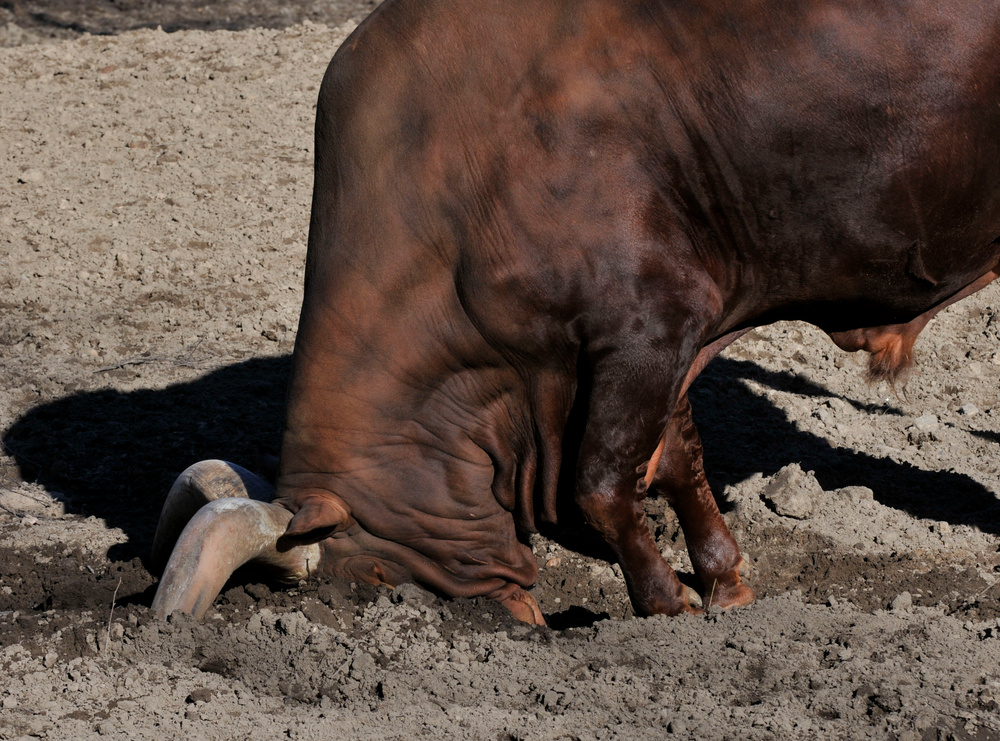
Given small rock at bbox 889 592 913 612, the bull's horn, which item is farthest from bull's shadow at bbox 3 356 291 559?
small rock at bbox 889 592 913 612

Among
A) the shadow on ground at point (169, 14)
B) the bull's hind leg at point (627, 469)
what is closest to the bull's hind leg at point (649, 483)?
the bull's hind leg at point (627, 469)

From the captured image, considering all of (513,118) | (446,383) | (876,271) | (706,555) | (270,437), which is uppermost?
(513,118)

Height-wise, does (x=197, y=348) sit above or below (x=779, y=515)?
below

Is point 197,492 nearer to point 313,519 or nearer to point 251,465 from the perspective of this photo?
point 313,519

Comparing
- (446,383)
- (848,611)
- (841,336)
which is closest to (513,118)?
(446,383)

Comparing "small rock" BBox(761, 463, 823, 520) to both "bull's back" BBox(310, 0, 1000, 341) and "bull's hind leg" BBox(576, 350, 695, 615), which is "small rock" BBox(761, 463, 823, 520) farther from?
"bull's back" BBox(310, 0, 1000, 341)

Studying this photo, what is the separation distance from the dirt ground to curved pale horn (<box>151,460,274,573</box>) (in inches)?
11.6

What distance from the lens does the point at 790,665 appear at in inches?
158

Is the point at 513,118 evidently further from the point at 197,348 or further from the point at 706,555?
the point at 197,348

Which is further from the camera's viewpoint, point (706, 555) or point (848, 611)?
point (706, 555)

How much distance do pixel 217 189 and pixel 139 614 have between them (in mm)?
5366

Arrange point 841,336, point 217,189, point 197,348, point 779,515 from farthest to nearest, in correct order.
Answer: point 217,189, point 197,348, point 779,515, point 841,336

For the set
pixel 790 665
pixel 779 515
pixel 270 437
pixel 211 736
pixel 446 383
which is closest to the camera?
pixel 211 736

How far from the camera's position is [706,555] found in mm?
5035
